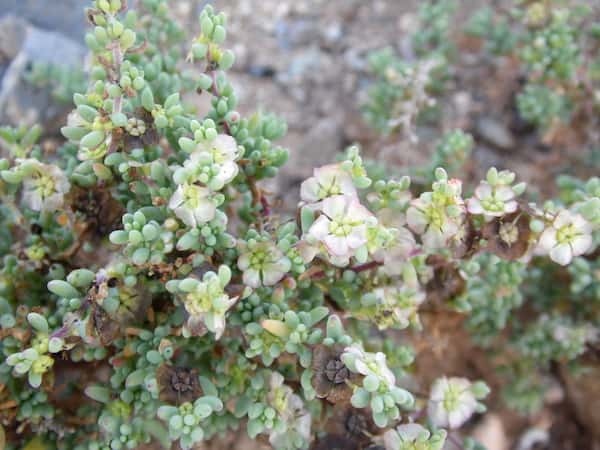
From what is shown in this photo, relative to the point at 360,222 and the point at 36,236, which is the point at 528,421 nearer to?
the point at 360,222

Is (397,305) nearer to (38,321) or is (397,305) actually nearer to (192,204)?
(192,204)

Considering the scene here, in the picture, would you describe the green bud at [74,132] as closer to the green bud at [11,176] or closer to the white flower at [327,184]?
the green bud at [11,176]

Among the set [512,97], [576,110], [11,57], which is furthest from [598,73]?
[11,57]

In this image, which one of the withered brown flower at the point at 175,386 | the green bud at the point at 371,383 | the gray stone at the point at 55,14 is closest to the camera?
the green bud at the point at 371,383

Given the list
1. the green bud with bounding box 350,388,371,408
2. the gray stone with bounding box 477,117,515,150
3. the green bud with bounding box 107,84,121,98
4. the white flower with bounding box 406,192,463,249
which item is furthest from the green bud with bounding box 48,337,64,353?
the gray stone with bounding box 477,117,515,150

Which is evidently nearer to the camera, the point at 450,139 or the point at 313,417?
the point at 313,417

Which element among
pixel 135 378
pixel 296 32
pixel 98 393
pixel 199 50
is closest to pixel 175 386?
pixel 135 378

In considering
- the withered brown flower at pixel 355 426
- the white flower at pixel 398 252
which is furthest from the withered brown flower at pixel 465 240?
the withered brown flower at pixel 355 426
